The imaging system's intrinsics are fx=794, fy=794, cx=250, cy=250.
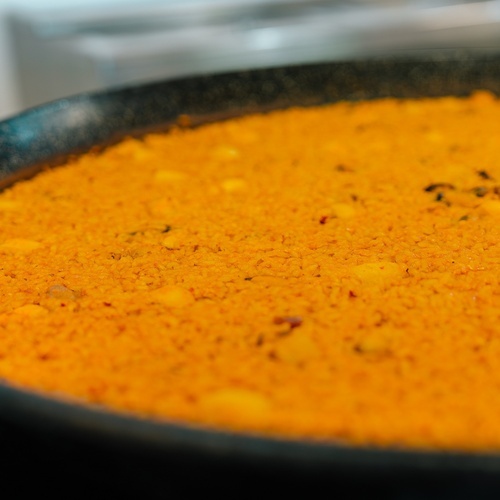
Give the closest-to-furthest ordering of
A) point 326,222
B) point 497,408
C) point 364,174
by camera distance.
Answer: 1. point 497,408
2. point 326,222
3. point 364,174

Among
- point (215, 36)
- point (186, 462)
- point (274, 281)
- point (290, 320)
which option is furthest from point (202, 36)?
point (186, 462)

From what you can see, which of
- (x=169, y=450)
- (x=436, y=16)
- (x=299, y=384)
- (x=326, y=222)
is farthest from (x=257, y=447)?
(x=436, y=16)

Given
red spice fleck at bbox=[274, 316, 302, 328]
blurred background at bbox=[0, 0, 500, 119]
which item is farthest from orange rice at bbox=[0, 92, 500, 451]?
blurred background at bbox=[0, 0, 500, 119]

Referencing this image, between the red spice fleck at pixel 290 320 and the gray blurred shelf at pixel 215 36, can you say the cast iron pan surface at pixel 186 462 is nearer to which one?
the red spice fleck at pixel 290 320

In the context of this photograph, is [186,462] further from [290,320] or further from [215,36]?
[215,36]

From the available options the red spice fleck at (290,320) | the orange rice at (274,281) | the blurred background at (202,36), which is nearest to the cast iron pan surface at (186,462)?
the orange rice at (274,281)

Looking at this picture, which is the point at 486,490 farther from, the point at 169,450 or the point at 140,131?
the point at 140,131
